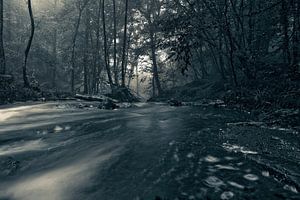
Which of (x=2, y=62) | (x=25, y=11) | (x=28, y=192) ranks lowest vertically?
(x=28, y=192)

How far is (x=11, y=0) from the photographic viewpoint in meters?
49.6

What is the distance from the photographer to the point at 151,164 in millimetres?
4832

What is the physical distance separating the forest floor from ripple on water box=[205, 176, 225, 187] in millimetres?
11

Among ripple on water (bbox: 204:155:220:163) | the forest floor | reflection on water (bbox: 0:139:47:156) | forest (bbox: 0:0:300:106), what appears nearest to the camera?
the forest floor

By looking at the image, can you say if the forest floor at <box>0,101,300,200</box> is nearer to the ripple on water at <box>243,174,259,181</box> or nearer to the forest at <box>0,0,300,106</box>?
the ripple on water at <box>243,174,259,181</box>

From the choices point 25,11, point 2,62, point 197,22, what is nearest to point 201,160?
point 197,22

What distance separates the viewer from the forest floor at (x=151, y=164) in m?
3.85

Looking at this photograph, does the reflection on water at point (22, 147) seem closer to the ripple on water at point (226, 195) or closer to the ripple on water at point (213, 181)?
the ripple on water at point (213, 181)

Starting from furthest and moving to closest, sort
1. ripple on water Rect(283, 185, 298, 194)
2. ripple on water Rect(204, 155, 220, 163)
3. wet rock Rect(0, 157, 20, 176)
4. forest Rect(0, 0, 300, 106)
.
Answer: forest Rect(0, 0, 300, 106) < wet rock Rect(0, 157, 20, 176) < ripple on water Rect(204, 155, 220, 163) < ripple on water Rect(283, 185, 298, 194)

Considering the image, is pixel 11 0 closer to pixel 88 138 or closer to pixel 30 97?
pixel 30 97

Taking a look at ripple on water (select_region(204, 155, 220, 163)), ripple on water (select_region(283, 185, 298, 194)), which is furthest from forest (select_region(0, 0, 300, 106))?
ripple on water (select_region(283, 185, 298, 194))

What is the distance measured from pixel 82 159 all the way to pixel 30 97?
16625 millimetres

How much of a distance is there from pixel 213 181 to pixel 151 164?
107 centimetres

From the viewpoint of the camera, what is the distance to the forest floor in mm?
3852
